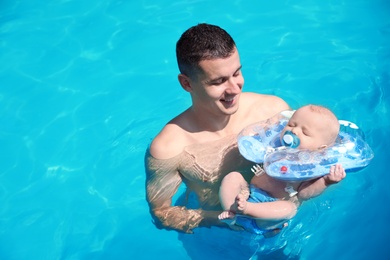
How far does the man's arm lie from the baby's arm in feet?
3.17

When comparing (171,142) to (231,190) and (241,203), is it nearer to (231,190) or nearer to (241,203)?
(231,190)

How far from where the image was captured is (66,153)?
6.20m

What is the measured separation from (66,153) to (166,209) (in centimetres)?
223

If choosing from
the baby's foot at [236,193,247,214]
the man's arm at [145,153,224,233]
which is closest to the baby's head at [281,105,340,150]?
the baby's foot at [236,193,247,214]

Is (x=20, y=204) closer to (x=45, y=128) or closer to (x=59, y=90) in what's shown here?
(x=45, y=128)

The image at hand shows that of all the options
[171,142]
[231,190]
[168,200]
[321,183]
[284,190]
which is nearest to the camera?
[321,183]

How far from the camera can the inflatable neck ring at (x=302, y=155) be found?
144 inches

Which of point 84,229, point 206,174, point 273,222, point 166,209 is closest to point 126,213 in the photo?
point 84,229

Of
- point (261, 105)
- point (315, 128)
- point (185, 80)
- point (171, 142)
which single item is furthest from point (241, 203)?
point (261, 105)

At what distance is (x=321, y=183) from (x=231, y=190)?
70 centimetres

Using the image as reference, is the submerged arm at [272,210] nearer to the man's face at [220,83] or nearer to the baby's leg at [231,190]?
the baby's leg at [231,190]

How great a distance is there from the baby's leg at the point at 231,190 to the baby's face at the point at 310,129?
1.86ft

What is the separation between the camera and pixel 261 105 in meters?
4.67

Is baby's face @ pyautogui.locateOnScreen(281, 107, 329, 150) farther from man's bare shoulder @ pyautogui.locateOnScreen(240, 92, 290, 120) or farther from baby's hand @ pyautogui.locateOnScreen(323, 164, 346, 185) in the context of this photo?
man's bare shoulder @ pyautogui.locateOnScreen(240, 92, 290, 120)
